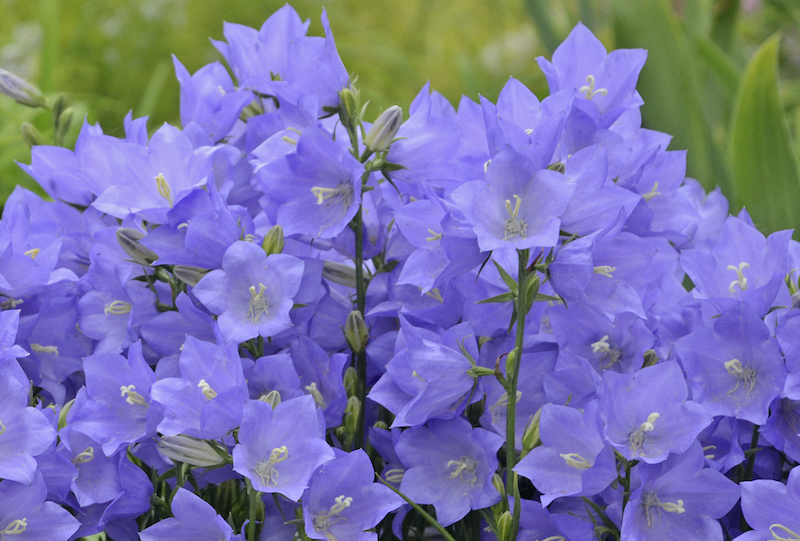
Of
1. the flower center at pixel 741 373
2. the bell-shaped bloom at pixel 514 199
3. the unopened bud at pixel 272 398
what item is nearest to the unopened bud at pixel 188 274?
the unopened bud at pixel 272 398

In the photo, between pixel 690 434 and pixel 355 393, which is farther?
pixel 355 393

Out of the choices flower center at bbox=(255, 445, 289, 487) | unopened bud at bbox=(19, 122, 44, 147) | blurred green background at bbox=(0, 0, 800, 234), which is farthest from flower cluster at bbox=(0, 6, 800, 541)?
blurred green background at bbox=(0, 0, 800, 234)

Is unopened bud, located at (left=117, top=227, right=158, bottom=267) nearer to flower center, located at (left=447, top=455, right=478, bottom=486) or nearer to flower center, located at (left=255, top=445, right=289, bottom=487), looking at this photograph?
flower center, located at (left=255, top=445, right=289, bottom=487)

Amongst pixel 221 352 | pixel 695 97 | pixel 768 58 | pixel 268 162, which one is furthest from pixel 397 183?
pixel 695 97

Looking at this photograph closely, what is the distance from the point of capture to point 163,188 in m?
0.66

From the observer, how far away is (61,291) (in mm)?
679

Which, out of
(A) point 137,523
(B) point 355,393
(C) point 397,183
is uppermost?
(C) point 397,183

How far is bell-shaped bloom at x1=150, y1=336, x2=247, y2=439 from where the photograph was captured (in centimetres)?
51

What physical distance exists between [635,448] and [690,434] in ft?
0.13

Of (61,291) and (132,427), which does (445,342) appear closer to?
(132,427)

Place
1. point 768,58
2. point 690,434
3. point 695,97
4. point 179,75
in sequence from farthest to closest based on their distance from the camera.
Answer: point 695,97
point 768,58
point 179,75
point 690,434

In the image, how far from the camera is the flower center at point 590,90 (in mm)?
669

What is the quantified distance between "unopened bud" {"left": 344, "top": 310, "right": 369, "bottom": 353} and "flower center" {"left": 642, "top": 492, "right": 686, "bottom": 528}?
26 centimetres

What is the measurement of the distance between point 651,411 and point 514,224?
18 centimetres
